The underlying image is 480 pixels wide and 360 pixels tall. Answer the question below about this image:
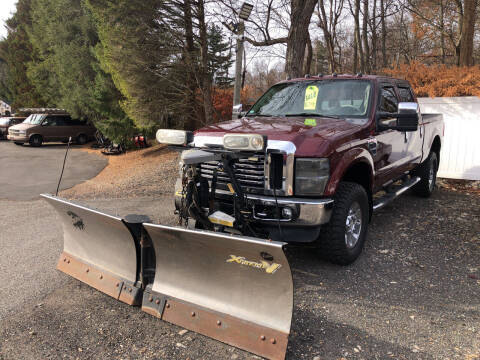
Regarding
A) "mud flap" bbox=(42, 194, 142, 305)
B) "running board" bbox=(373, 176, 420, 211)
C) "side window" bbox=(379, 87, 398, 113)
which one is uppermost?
"side window" bbox=(379, 87, 398, 113)

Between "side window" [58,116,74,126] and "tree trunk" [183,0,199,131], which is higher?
"tree trunk" [183,0,199,131]

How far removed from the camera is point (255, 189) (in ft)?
12.7

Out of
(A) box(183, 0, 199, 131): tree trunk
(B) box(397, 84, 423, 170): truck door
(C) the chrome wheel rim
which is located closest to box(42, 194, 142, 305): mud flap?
(C) the chrome wheel rim

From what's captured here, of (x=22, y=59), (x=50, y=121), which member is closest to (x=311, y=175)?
(x=50, y=121)

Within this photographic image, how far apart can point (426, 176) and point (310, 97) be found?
3.32 metres

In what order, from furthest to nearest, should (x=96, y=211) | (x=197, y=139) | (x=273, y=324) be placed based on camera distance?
(x=197, y=139), (x=96, y=211), (x=273, y=324)

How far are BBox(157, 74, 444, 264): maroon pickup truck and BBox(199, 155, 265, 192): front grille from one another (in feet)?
0.03

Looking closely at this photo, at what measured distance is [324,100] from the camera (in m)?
4.98

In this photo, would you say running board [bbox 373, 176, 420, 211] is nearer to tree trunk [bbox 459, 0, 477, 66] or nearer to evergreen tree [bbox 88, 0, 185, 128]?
tree trunk [bbox 459, 0, 477, 66]

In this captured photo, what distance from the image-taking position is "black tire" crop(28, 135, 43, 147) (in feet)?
69.3

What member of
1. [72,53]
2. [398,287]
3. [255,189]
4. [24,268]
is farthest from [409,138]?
[72,53]

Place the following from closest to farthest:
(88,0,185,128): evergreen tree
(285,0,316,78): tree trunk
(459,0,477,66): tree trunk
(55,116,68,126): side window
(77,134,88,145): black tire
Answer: (285,0,316,78): tree trunk, (459,0,477,66): tree trunk, (88,0,185,128): evergreen tree, (55,116,68,126): side window, (77,134,88,145): black tire

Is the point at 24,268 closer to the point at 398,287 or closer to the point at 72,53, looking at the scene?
the point at 398,287

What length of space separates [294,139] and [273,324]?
1.72 m
